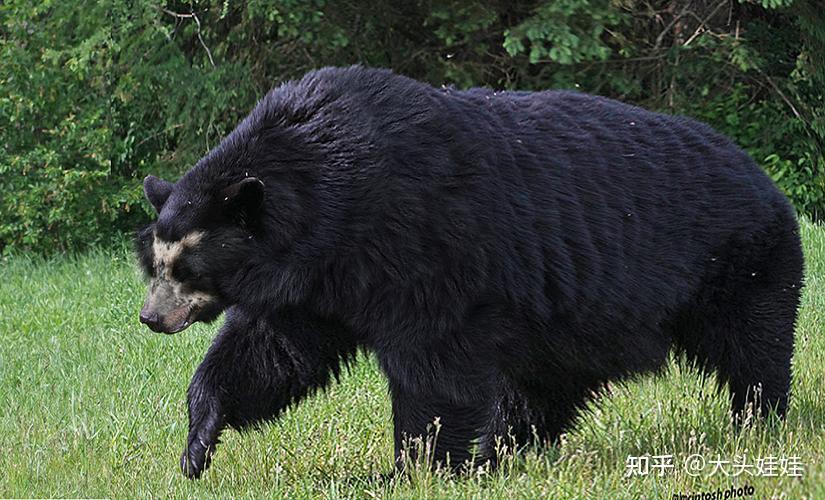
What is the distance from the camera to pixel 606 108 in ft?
18.1

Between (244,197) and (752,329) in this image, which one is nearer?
(244,197)

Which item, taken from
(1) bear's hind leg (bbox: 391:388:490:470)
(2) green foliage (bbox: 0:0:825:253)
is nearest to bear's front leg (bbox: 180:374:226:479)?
(1) bear's hind leg (bbox: 391:388:490:470)

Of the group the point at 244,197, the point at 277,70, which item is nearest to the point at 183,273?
the point at 244,197

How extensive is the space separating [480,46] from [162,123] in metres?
4.03

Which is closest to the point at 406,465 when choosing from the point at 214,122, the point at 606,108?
the point at 606,108

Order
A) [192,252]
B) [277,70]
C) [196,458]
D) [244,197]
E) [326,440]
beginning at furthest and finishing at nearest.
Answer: [277,70], [326,440], [196,458], [192,252], [244,197]

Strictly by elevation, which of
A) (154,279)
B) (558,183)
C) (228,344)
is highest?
(558,183)

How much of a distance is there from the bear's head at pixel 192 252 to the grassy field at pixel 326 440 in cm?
74

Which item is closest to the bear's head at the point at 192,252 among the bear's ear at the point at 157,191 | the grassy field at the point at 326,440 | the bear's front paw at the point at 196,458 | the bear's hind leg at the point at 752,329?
the bear's ear at the point at 157,191

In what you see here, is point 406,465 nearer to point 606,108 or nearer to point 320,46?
point 606,108

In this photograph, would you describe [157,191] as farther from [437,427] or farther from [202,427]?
→ [437,427]

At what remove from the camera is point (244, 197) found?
450cm

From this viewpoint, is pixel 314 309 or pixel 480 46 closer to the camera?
pixel 314 309

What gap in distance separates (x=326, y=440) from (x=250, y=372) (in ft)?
2.12
